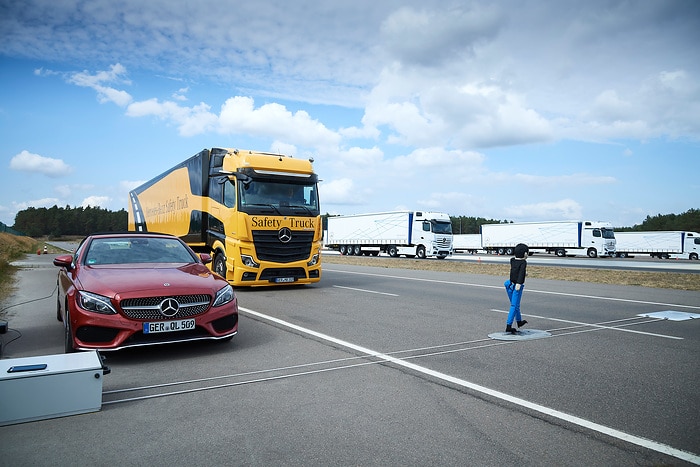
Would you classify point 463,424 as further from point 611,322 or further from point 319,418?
point 611,322

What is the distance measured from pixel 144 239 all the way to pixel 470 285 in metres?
11.2

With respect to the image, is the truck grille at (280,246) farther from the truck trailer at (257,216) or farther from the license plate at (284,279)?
the license plate at (284,279)

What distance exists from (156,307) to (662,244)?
202 feet

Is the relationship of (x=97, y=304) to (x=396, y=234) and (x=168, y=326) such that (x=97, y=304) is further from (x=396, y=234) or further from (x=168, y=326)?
(x=396, y=234)

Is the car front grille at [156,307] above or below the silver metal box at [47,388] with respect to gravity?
above

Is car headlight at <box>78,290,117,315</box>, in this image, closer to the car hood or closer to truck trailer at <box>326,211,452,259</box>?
the car hood

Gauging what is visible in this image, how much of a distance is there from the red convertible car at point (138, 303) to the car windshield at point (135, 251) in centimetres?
3

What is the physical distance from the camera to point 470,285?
52.7ft

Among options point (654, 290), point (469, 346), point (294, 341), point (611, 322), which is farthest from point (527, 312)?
point (654, 290)

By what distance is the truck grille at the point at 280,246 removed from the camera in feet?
39.5

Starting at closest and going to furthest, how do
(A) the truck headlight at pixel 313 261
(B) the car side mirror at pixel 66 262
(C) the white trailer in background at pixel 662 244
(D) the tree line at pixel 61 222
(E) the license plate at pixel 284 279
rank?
(B) the car side mirror at pixel 66 262, (E) the license plate at pixel 284 279, (A) the truck headlight at pixel 313 261, (C) the white trailer in background at pixel 662 244, (D) the tree line at pixel 61 222

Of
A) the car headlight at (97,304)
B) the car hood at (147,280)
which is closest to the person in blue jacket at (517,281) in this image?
the car hood at (147,280)

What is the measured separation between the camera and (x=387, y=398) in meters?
4.38

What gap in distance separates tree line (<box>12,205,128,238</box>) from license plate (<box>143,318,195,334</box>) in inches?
5147
